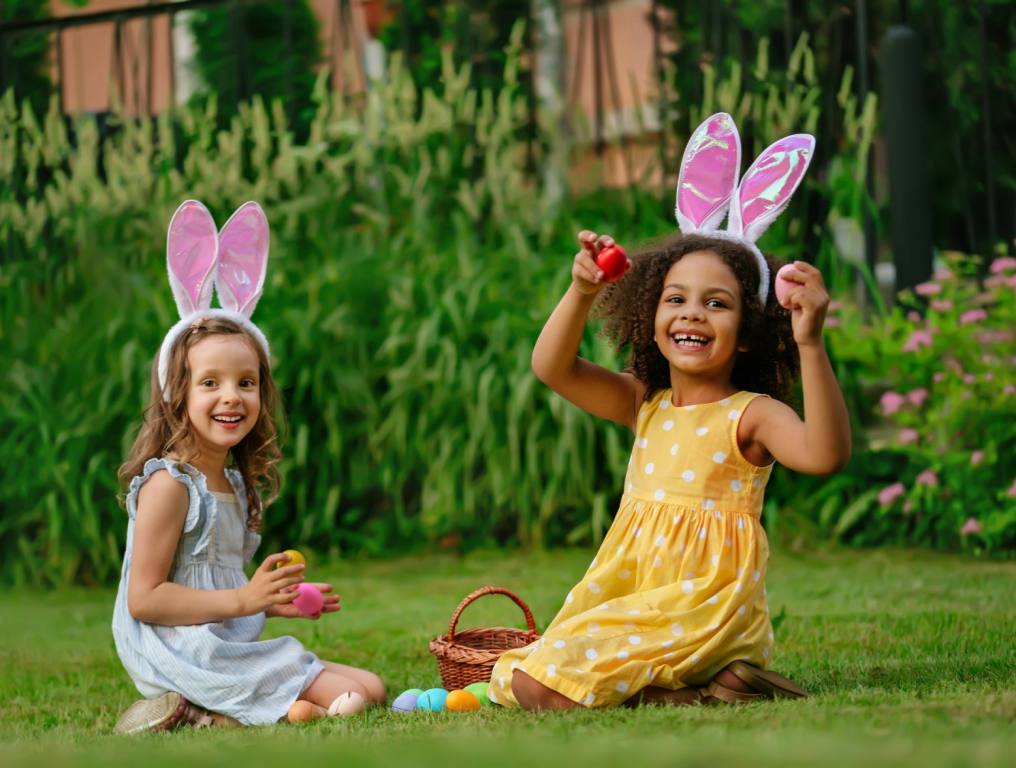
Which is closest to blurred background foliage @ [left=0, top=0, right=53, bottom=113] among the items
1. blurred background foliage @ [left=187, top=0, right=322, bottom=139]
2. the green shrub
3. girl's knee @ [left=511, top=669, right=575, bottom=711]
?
blurred background foliage @ [left=187, top=0, right=322, bottom=139]

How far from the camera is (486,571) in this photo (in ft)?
19.2

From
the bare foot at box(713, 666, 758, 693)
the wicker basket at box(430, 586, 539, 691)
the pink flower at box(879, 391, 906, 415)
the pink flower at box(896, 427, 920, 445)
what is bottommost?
the wicker basket at box(430, 586, 539, 691)

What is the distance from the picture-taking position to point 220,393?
350 centimetres

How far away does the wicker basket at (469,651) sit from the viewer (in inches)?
138

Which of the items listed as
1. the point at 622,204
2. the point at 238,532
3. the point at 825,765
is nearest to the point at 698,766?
the point at 825,765

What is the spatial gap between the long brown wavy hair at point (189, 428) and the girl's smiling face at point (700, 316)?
3.28 feet

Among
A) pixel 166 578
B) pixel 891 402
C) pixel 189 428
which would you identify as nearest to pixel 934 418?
pixel 891 402

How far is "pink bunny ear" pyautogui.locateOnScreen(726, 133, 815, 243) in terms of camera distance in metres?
3.45

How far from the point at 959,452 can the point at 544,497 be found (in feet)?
5.31

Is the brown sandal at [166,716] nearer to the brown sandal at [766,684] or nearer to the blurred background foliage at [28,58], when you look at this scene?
the brown sandal at [766,684]

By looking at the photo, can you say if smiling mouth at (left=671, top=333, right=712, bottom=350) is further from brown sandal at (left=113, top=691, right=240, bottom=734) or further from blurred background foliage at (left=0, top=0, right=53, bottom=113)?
blurred background foliage at (left=0, top=0, right=53, bottom=113)

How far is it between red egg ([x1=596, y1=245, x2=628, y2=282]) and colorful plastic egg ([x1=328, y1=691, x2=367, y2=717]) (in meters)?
1.10

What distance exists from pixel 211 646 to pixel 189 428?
1.72ft

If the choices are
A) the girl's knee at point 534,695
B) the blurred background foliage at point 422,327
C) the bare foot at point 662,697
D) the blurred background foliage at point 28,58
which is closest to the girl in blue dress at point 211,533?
the girl's knee at point 534,695
